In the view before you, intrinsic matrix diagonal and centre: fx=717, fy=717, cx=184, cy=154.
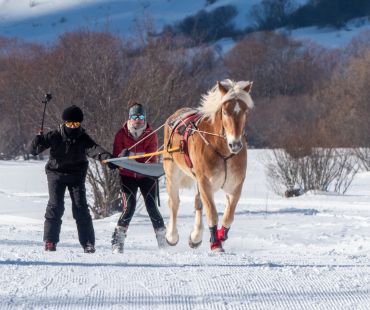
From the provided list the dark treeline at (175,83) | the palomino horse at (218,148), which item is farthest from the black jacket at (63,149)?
the dark treeline at (175,83)

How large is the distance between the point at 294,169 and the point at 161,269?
14.5m

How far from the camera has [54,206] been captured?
7.46 meters

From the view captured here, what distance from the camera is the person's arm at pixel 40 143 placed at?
7270 mm

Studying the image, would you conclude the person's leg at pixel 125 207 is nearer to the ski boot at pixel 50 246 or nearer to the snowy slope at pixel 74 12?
the ski boot at pixel 50 246

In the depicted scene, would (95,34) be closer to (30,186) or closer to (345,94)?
(30,186)

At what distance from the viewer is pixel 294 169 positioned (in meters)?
19.3

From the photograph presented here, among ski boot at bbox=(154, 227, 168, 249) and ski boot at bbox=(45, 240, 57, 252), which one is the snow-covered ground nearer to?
ski boot at bbox=(154, 227, 168, 249)

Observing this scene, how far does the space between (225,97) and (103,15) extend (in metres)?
82.9

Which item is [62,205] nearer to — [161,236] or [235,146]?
[161,236]

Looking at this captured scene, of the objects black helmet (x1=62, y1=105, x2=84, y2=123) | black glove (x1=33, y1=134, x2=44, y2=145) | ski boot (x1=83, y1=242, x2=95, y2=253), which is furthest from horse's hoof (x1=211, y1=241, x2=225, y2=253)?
black glove (x1=33, y1=134, x2=44, y2=145)

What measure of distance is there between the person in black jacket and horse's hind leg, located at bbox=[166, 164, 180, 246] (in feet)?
4.37

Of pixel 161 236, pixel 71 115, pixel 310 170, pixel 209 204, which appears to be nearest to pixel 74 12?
pixel 310 170

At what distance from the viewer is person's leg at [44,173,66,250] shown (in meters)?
7.36

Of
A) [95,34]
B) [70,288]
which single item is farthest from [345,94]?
[70,288]
